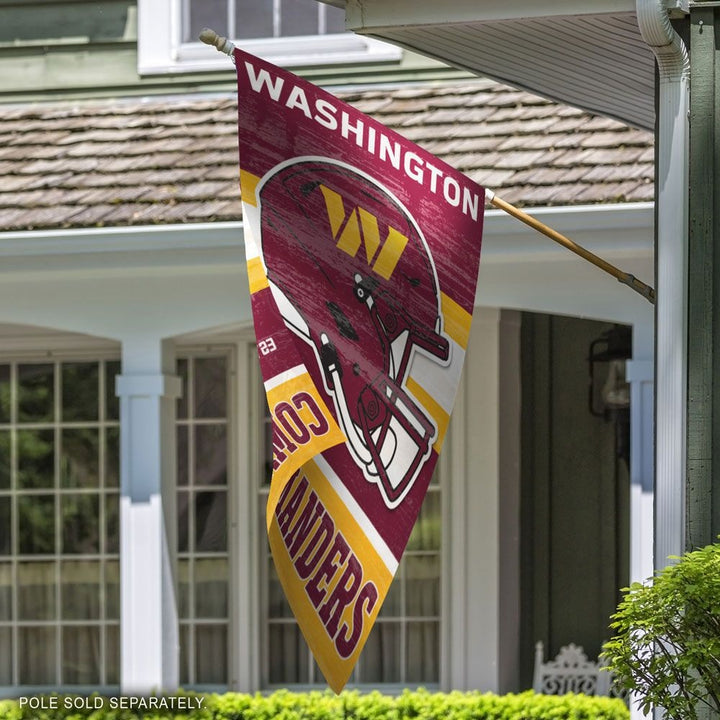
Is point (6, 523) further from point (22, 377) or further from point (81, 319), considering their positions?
point (81, 319)

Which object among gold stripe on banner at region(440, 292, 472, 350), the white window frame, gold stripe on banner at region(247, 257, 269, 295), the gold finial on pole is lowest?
gold stripe on banner at region(440, 292, 472, 350)

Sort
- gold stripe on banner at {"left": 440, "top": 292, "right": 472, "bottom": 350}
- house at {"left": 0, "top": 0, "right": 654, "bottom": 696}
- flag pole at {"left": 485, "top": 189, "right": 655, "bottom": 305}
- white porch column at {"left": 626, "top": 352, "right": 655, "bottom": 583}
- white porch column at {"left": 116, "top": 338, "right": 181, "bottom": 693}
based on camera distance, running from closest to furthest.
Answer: gold stripe on banner at {"left": 440, "top": 292, "right": 472, "bottom": 350} → flag pole at {"left": 485, "top": 189, "right": 655, "bottom": 305} → white porch column at {"left": 626, "top": 352, "right": 655, "bottom": 583} → white porch column at {"left": 116, "top": 338, "right": 181, "bottom": 693} → house at {"left": 0, "top": 0, "right": 654, "bottom": 696}

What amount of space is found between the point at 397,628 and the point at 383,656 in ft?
0.65

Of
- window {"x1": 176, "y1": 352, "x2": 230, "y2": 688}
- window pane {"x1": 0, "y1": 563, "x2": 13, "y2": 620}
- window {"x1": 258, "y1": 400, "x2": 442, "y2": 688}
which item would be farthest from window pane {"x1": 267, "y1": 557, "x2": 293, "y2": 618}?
window pane {"x1": 0, "y1": 563, "x2": 13, "y2": 620}

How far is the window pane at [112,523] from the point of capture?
388 inches

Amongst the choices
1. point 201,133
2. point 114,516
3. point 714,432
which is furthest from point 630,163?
point 114,516

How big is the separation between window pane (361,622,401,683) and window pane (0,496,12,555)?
2459 mm

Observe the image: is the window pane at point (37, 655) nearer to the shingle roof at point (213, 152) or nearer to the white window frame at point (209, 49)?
the shingle roof at point (213, 152)

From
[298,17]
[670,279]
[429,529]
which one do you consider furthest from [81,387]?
[670,279]

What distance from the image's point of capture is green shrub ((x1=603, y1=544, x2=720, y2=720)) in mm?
4141

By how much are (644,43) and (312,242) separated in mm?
1313

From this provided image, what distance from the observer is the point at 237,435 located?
9.73 metres

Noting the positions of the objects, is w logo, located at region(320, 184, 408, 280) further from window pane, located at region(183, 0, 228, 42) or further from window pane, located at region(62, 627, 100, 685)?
window pane, located at region(62, 627, 100, 685)

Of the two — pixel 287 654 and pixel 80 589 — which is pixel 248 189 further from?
pixel 80 589
